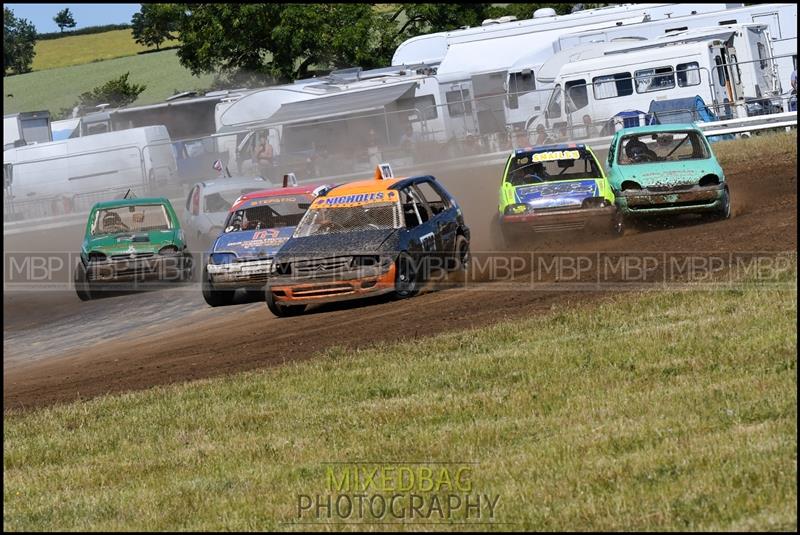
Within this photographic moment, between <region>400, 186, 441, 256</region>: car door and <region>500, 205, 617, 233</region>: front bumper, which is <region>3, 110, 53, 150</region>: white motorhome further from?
<region>400, 186, 441, 256</region>: car door

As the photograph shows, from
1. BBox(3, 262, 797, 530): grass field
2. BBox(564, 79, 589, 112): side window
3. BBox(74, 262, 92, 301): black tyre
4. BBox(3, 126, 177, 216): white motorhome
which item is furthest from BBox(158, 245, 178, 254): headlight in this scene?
BBox(564, 79, 589, 112): side window

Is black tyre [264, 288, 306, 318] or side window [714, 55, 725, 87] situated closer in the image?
black tyre [264, 288, 306, 318]

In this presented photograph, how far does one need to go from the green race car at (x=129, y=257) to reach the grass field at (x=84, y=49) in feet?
148

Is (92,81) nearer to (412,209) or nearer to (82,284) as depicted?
(82,284)

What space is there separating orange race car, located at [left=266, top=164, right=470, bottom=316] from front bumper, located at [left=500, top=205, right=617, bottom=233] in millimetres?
1377

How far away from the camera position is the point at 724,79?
27.7 meters

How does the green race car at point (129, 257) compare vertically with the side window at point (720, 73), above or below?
below

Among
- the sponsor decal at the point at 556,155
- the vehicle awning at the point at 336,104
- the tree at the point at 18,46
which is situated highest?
the tree at the point at 18,46

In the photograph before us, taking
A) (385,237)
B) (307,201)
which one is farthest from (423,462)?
(307,201)

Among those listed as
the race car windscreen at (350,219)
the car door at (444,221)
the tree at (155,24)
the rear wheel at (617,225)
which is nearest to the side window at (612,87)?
the rear wheel at (617,225)

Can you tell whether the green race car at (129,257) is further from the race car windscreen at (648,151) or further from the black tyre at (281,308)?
the race car windscreen at (648,151)

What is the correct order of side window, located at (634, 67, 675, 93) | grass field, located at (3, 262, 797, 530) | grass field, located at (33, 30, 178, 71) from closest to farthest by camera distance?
1. grass field, located at (3, 262, 797, 530)
2. side window, located at (634, 67, 675, 93)
3. grass field, located at (33, 30, 178, 71)

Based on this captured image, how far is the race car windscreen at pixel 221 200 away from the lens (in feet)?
70.4

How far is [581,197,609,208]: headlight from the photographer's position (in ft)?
53.8
